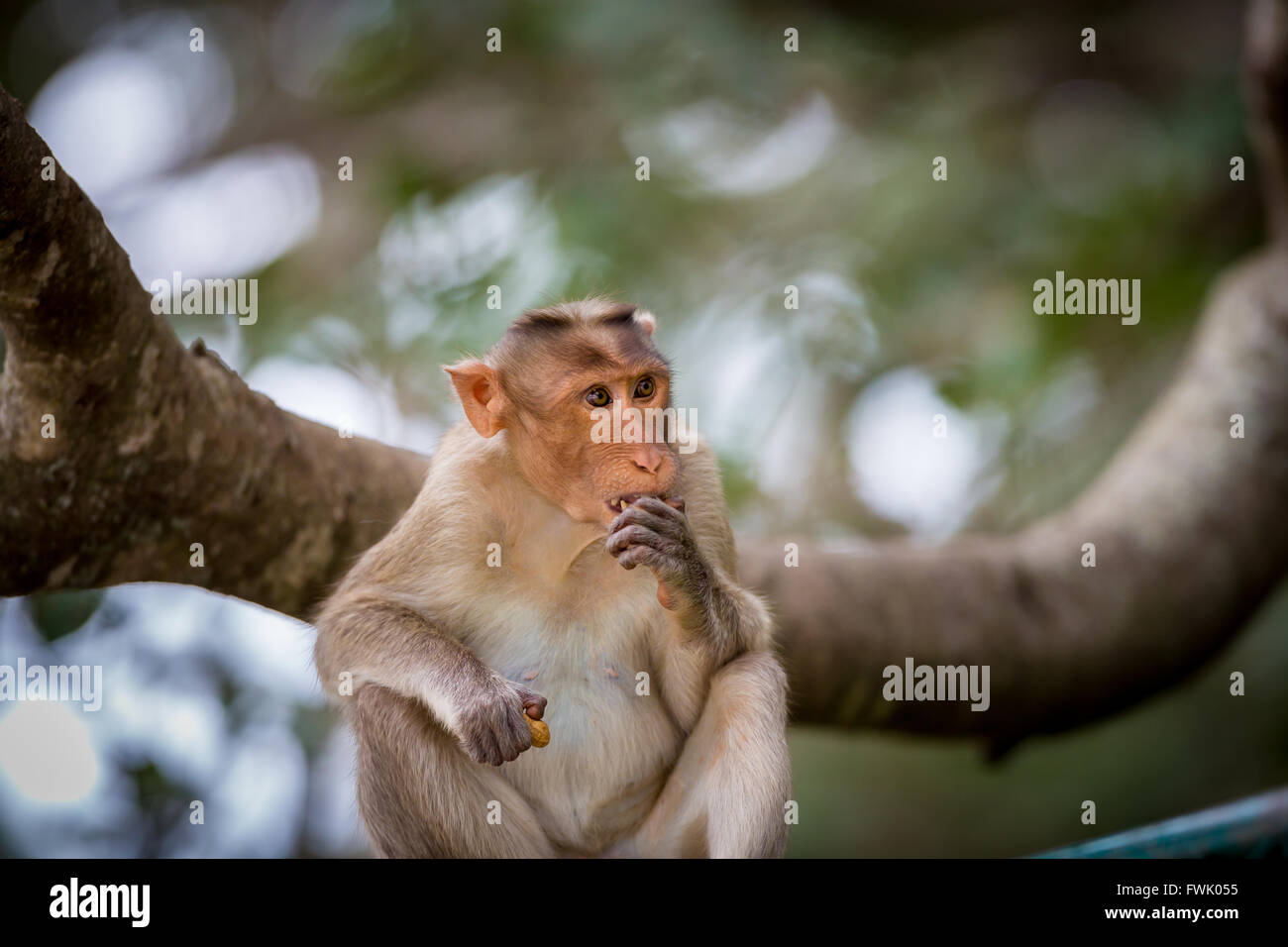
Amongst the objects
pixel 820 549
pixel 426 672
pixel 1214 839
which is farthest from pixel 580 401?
pixel 820 549

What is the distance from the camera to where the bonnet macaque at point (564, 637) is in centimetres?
410

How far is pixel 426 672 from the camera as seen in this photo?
13.1 feet

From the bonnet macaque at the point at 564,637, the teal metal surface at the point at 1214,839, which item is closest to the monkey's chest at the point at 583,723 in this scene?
the bonnet macaque at the point at 564,637

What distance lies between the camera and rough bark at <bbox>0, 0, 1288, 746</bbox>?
4734 millimetres

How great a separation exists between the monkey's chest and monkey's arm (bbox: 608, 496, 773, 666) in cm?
32

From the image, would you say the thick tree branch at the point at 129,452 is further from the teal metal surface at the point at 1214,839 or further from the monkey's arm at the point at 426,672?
the teal metal surface at the point at 1214,839

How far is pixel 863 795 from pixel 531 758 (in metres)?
7.97

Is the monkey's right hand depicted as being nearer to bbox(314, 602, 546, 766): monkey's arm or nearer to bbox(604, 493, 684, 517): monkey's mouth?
bbox(314, 602, 546, 766): monkey's arm

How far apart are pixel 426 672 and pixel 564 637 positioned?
0.55 meters

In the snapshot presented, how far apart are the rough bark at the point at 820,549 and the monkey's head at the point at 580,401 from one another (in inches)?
57.9

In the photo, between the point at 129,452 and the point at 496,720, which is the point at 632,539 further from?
the point at 129,452

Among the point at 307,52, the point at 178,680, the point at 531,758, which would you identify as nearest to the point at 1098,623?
the point at 531,758

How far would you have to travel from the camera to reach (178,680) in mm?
7559

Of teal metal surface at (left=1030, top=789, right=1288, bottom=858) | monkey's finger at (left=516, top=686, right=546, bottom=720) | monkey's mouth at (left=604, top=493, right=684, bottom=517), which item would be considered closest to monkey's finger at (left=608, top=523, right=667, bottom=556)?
monkey's mouth at (left=604, top=493, right=684, bottom=517)
